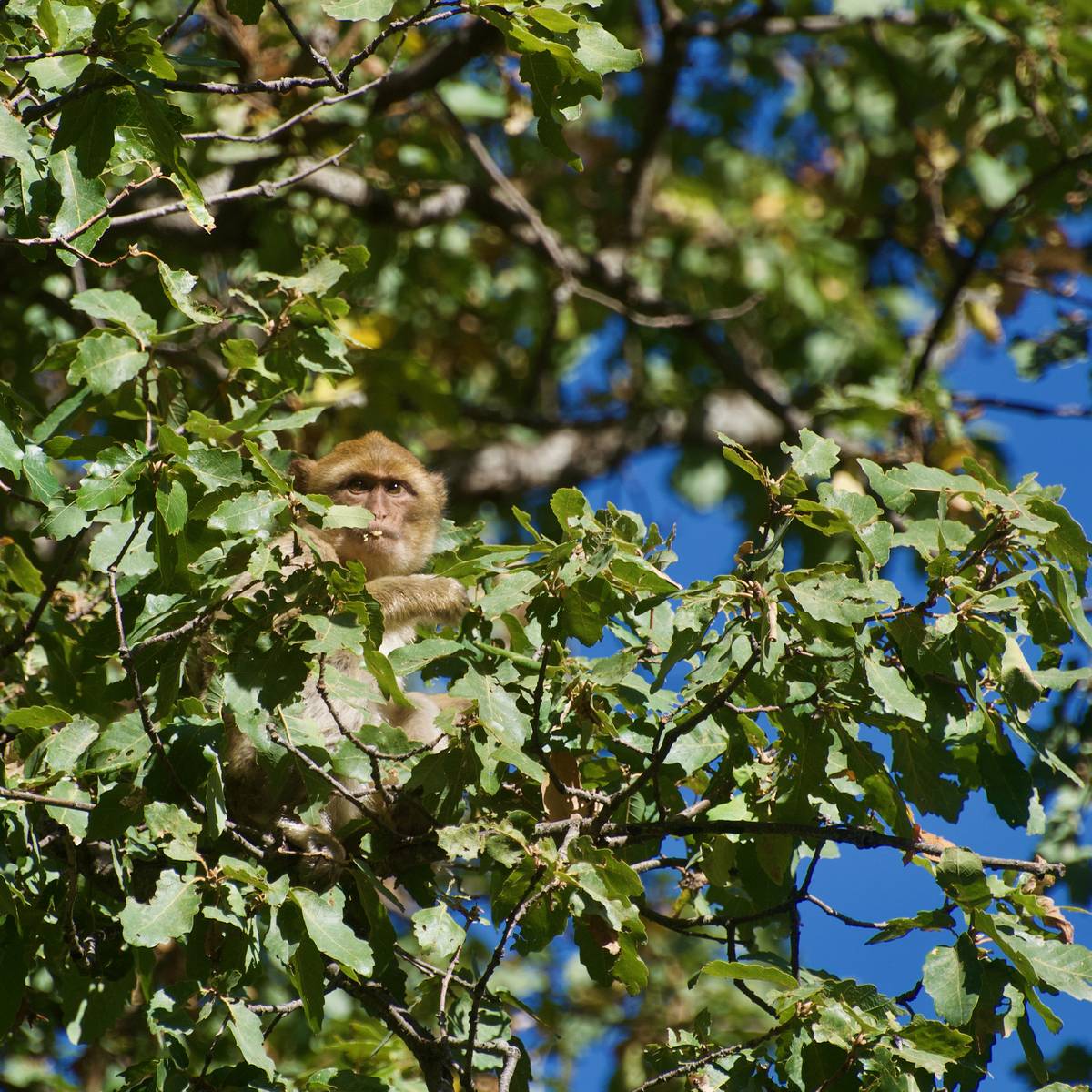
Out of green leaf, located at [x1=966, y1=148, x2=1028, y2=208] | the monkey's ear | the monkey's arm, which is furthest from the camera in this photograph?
green leaf, located at [x1=966, y1=148, x2=1028, y2=208]

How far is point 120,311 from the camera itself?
13.2ft

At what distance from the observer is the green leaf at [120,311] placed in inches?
155

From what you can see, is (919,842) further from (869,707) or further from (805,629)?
(805,629)

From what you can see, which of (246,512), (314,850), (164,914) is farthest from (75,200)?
(314,850)

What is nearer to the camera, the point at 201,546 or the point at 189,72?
the point at 201,546

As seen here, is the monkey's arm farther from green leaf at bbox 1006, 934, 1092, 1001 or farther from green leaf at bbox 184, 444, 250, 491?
green leaf at bbox 1006, 934, 1092, 1001

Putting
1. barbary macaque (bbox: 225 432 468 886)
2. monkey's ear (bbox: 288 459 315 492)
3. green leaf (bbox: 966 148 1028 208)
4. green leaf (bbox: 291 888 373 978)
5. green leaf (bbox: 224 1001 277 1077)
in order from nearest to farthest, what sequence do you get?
green leaf (bbox: 291 888 373 978), green leaf (bbox: 224 1001 277 1077), barbary macaque (bbox: 225 432 468 886), monkey's ear (bbox: 288 459 315 492), green leaf (bbox: 966 148 1028 208)

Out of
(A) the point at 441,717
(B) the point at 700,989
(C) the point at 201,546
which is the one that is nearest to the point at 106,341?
(C) the point at 201,546

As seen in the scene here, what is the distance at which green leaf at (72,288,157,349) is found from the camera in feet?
13.0

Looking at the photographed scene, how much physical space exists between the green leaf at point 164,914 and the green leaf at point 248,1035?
28 cm

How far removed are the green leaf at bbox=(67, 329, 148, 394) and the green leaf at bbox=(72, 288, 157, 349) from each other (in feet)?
0.11

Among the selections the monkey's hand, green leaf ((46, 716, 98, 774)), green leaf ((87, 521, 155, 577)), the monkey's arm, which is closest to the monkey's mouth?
the monkey's arm

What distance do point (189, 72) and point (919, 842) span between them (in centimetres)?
475

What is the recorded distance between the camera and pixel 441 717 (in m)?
3.48
